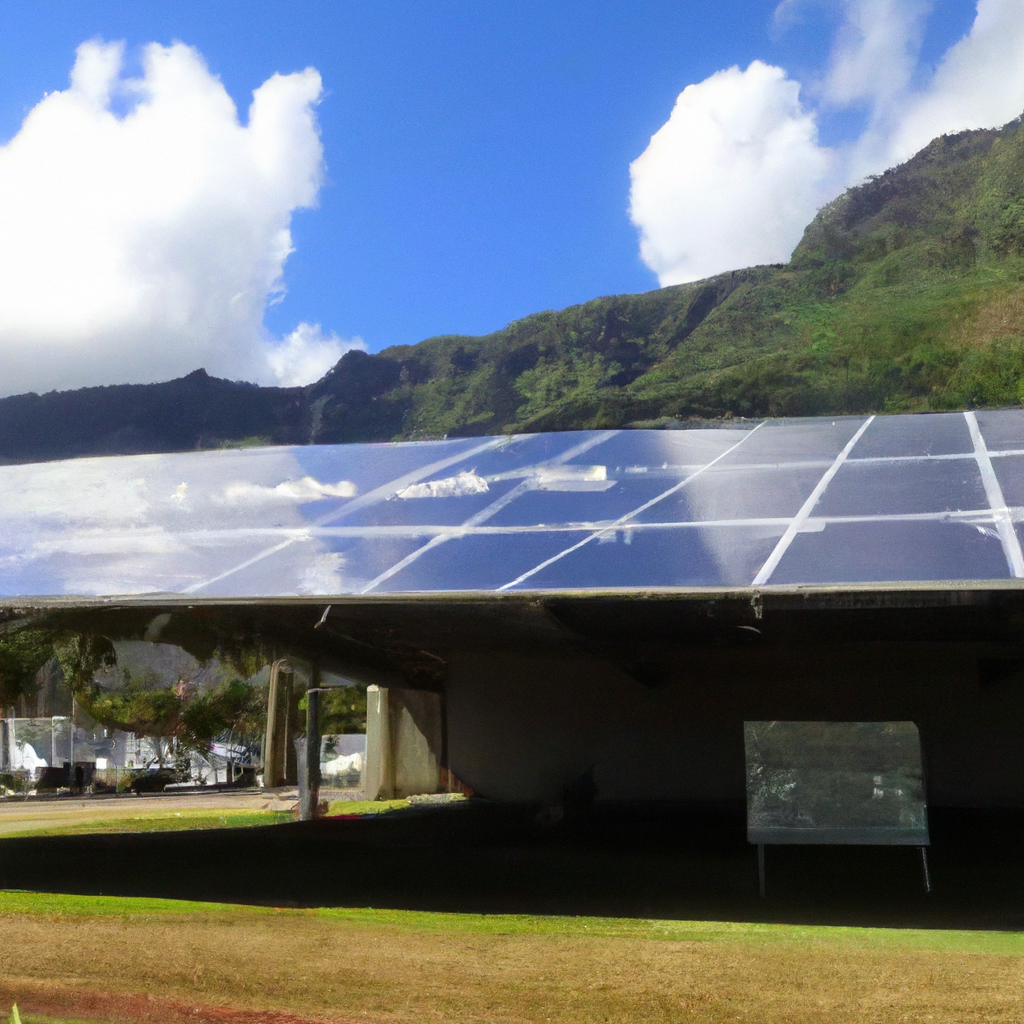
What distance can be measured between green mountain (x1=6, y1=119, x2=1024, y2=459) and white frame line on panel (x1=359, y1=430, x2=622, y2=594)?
11.8 m

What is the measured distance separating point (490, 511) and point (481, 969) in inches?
183

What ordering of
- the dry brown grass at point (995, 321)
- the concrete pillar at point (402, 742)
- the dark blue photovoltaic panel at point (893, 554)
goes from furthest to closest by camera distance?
the dry brown grass at point (995, 321) → the concrete pillar at point (402, 742) → the dark blue photovoltaic panel at point (893, 554)

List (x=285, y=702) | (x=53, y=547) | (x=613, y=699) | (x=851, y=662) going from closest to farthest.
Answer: (x=53, y=547), (x=851, y=662), (x=613, y=699), (x=285, y=702)

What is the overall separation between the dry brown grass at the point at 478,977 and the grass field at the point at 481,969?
0.05 ft

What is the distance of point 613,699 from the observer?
48.7 ft

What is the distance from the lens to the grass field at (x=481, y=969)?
4.20 meters

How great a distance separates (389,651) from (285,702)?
13637 millimetres

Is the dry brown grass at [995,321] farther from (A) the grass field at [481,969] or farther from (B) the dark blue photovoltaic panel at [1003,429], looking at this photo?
(A) the grass field at [481,969]

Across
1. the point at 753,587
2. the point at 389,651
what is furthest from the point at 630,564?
the point at 389,651

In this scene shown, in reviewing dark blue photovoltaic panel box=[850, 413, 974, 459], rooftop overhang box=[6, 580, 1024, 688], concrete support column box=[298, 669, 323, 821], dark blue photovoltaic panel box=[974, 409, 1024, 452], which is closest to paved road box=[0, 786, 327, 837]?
concrete support column box=[298, 669, 323, 821]

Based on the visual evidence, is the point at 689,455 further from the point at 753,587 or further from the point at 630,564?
the point at 753,587

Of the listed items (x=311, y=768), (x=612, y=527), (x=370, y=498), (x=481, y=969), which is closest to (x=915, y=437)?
(x=612, y=527)

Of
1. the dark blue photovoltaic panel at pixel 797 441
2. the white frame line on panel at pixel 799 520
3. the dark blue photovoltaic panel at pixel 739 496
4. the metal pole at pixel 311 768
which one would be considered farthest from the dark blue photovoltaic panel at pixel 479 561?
the metal pole at pixel 311 768

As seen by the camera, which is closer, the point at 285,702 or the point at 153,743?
the point at 285,702
